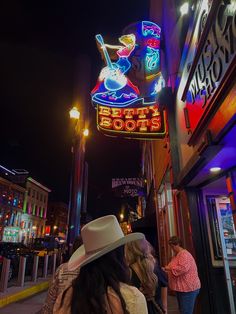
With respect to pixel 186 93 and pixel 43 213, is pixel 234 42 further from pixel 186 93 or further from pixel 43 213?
pixel 43 213

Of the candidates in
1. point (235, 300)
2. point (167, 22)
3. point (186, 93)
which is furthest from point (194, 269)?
point (167, 22)

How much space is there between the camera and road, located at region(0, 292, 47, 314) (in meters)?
7.15

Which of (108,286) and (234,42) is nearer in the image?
(108,286)

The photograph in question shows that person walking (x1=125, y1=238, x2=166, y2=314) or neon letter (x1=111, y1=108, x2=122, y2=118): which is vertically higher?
neon letter (x1=111, y1=108, x2=122, y2=118)

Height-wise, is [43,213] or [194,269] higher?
[43,213]

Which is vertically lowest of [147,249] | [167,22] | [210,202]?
[147,249]

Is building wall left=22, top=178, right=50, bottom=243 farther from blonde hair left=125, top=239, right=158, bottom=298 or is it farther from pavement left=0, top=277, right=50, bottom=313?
blonde hair left=125, top=239, right=158, bottom=298

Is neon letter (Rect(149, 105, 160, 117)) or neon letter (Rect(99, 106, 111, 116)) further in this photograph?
neon letter (Rect(99, 106, 111, 116))

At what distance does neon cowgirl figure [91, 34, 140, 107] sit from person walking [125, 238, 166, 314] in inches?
244

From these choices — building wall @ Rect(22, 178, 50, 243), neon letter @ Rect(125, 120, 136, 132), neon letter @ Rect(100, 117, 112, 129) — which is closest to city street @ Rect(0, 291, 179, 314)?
neon letter @ Rect(125, 120, 136, 132)

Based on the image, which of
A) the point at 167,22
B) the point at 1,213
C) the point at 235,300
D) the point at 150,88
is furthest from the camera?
the point at 1,213

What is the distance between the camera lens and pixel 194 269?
15.2 ft

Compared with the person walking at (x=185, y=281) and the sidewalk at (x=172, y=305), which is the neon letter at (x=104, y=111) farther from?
the sidewalk at (x=172, y=305)

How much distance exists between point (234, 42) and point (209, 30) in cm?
109
